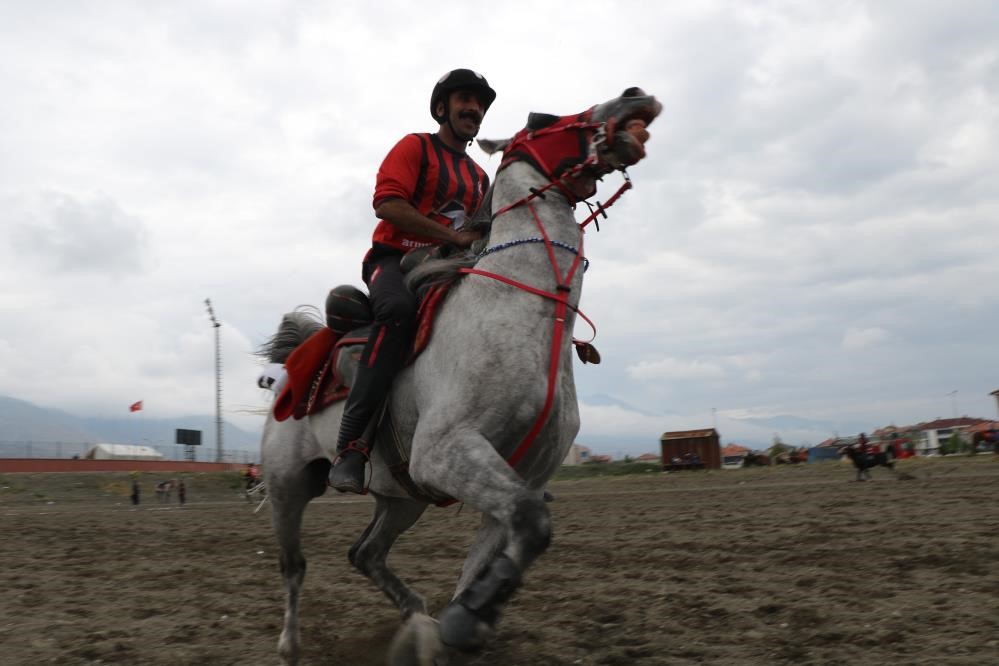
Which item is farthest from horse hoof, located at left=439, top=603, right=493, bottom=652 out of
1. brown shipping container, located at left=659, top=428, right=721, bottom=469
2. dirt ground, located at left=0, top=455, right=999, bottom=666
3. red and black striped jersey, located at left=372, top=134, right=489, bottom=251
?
brown shipping container, located at left=659, top=428, right=721, bottom=469

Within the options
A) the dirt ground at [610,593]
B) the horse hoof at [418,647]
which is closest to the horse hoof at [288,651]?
the dirt ground at [610,593]

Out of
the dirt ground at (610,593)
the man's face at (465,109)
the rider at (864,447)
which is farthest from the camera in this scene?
the rider at (864,447)

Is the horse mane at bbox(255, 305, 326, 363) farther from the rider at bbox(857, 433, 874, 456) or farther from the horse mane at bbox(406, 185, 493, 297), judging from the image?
the rider at bbox(857, 433, 874, 456)

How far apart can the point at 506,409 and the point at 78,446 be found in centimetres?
8296

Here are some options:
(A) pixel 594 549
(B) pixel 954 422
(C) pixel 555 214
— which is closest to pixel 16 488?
(A) pixel 594 549

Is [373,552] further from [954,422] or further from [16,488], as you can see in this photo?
[954,422]

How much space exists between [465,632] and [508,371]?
52.1 inches

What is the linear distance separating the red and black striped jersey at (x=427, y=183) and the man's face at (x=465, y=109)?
9.1 inches

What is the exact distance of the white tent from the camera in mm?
67750

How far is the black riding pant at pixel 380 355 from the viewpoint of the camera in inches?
199

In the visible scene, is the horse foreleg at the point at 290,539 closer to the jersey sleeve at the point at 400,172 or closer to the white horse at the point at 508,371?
the white horse at the point at 508,371

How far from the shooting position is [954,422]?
119062 millimetres

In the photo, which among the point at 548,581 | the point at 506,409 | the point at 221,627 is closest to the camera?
the point at 506,409

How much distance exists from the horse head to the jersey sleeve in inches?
23.8
